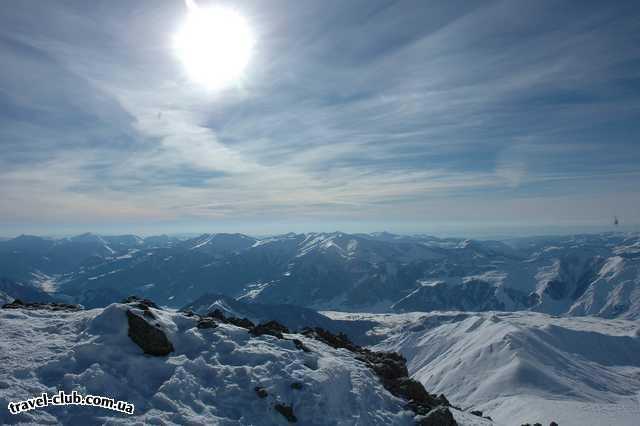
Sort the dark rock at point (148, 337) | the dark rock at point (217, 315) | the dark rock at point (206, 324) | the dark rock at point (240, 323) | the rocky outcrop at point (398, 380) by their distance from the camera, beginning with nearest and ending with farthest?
the dark rock at point (148, 337) → the rocky outcrop at point (398, 380) → the dark rock at point (206, 324) → the dark rock at point (240, 323) → the dark rock at point (217, 315)

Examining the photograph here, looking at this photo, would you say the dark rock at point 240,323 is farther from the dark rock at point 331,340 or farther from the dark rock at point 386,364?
the dark rock at point 386,364

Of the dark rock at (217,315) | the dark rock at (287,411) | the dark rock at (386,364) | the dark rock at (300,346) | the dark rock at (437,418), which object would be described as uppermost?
the dark rock at (217,315)

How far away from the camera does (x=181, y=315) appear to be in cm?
4012

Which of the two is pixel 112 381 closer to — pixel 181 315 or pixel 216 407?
pixel 216 407

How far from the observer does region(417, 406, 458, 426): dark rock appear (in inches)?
1243

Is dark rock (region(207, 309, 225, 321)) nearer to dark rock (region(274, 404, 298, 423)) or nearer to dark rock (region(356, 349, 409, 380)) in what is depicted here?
dark rock (region(356, 349, 409, 380))

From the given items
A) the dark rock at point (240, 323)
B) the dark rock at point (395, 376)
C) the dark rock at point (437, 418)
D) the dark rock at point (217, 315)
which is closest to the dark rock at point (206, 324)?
the dark rock at point (240, 323)

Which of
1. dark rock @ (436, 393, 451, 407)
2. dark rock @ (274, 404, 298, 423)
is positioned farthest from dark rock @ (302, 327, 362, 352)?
dark rock @ (274, 404, 298, 423)

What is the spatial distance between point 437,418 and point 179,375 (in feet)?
65.8

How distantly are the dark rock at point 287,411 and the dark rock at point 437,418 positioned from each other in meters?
10.3

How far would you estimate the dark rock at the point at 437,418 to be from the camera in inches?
1243

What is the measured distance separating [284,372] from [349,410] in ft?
19.5

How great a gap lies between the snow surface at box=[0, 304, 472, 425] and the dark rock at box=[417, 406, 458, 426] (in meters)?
1.25

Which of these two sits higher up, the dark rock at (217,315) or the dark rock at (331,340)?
the dark rock at (217,315)
